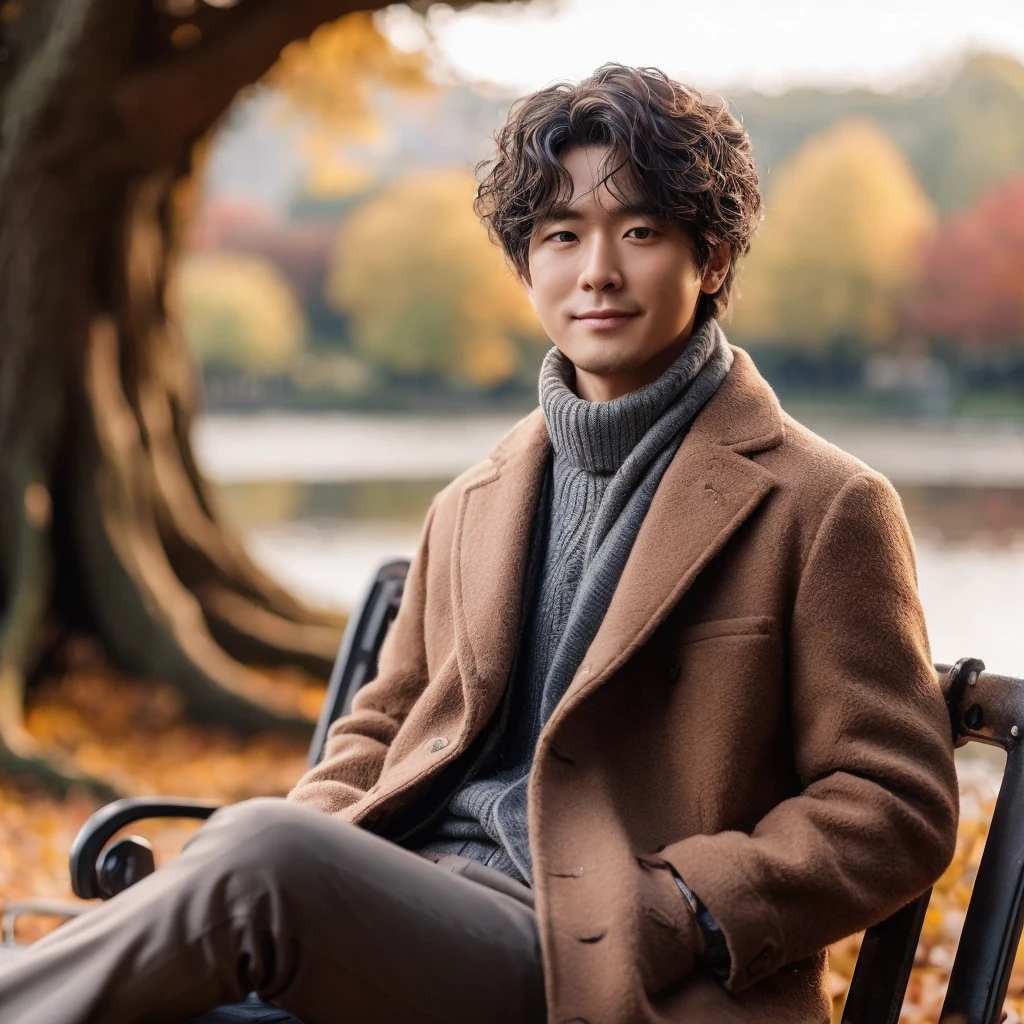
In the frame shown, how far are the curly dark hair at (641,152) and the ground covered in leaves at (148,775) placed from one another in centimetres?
230

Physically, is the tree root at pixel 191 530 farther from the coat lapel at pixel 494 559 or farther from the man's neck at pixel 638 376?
the man's neck at pixel 638 376

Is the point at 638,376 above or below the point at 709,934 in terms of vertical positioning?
above

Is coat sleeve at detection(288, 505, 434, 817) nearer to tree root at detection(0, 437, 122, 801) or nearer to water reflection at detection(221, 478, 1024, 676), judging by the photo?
tree root at detection(0, 437, 122, 801)

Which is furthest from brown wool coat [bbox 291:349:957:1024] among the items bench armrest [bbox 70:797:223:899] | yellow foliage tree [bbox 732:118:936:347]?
yellow foliage tree [bbox 732:118:936:347]

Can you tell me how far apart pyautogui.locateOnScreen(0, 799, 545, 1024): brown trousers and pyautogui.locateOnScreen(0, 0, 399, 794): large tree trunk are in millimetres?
3687

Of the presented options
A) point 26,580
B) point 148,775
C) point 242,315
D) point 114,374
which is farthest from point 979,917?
point 242,315

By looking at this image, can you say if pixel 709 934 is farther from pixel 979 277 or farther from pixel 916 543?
pixel 979 277

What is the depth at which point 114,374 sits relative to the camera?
7.02m

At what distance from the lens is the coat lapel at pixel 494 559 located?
98.0 inches

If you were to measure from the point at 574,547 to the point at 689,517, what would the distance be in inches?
10.6

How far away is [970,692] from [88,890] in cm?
173

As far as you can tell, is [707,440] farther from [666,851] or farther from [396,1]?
[396,1]

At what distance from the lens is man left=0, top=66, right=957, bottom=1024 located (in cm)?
203

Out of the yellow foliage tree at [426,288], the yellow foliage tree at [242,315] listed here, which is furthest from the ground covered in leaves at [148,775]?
the yellow foliage tree at [242,315]
